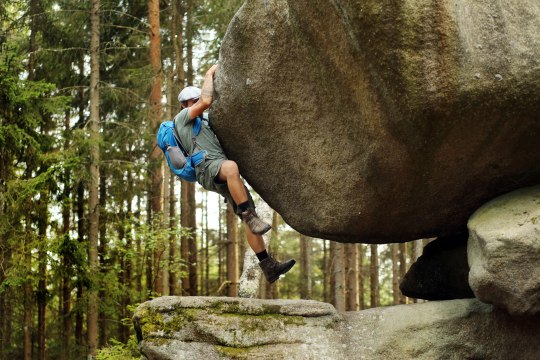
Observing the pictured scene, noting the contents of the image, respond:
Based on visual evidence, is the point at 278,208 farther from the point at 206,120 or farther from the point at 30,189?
the point at 30,189

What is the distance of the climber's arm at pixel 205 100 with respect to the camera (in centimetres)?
712

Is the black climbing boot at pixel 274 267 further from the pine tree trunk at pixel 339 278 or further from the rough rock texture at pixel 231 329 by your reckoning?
the pine tree trunk at pixel 339 278

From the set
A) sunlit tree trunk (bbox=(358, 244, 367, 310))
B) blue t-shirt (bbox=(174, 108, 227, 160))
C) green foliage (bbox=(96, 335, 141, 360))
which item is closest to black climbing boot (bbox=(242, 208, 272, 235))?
blue t-shirt (bbox=(174, 108, 227, 160))

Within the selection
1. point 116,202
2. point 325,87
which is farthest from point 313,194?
point 116,202

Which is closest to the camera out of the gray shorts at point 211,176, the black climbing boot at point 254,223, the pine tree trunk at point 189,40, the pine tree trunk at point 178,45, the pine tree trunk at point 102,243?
the black climbing boot at point 254,223

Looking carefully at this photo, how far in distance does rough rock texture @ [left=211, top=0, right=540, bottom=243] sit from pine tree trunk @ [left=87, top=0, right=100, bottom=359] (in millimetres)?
8606

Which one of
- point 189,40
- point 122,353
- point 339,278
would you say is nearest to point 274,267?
point 122,353

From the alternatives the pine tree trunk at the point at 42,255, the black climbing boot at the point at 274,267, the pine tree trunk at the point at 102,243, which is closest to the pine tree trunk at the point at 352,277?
the pine tree trunk at the point at 102,243

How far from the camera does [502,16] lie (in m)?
5.61

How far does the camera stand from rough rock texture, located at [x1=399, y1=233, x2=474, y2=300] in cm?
726

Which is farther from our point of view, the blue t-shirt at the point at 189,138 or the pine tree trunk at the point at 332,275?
the pine tree trunk at the point at 332,275

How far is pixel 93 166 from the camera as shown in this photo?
610 inches

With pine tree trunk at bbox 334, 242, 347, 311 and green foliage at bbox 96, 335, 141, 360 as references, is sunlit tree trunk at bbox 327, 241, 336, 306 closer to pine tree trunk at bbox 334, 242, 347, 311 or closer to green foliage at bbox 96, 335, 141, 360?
pine tree trunk at bbox 334, 242, 347, 311

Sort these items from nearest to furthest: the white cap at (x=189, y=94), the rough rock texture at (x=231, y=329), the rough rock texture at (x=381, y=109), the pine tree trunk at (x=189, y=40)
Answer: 1. the rough rock texture at (x=381, y=109)
2. the rough rock texture at (x=231, y=329)
3. the white cap at (x=189, y=94)
4. the pine tree trunk at (x=189, y=40)
